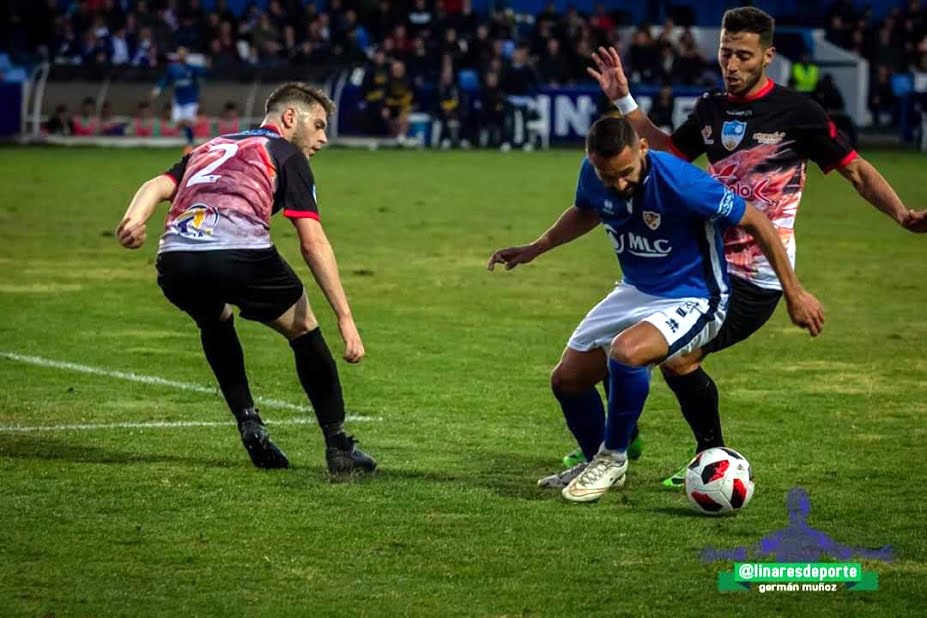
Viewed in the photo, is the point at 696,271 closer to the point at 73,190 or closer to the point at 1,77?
the point at 73,190

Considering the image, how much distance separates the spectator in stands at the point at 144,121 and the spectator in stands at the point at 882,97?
15658 millimetres

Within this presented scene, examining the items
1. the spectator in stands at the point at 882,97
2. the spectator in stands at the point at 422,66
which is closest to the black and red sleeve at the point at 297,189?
the spectator in stands at the point at 422,66

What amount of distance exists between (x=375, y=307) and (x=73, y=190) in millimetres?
10325

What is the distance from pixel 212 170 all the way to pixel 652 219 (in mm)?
1856

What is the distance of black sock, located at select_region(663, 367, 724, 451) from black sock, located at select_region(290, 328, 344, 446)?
1.42 metres

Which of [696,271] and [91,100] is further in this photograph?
[91,100]

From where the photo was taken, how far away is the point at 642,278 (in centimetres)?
713

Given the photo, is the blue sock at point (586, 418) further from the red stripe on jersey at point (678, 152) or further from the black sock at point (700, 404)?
the red stripe on jersey at point (678, 152)

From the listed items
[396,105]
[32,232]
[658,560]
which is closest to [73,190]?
[32,232]

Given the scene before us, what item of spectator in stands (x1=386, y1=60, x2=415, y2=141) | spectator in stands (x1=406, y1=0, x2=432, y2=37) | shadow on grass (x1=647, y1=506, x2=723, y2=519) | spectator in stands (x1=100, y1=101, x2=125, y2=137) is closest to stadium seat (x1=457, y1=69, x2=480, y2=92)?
spectator in stands (x1=386, y1=60, x2=415, y2=141)

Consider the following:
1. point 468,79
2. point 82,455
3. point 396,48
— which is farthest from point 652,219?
point 396,48

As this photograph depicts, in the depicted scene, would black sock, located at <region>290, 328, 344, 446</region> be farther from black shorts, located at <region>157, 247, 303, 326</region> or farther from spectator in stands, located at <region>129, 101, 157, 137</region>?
→ spectator in stands, located at <region>129, 101, 157, 137</region>

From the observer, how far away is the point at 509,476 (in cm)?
744

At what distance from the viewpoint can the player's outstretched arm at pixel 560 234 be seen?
7348 mm
